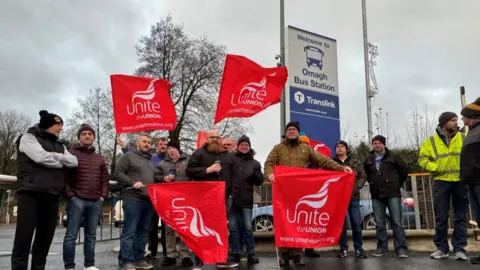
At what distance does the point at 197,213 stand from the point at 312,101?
5313 mm

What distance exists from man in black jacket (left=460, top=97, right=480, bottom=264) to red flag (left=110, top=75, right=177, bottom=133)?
472cm

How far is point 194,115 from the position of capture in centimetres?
3172

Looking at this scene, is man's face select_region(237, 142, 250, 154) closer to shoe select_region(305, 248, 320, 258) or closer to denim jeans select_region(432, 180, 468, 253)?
shoe select_region(305, 248, 320, 258)

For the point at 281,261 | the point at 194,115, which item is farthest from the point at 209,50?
the point at 281,261

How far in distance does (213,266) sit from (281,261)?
1.08 m

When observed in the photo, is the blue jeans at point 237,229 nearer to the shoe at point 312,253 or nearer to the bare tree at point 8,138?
the shoe at point 312,253

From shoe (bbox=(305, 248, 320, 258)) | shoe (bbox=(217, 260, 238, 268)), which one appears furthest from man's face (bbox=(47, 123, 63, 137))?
shoe (bbox=(305, 248, 320, 258))

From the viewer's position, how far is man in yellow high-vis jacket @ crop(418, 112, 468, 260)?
6.71 meters

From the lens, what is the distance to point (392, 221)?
286 inches

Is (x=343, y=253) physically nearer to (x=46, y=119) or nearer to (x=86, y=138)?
(x=86, y=138)

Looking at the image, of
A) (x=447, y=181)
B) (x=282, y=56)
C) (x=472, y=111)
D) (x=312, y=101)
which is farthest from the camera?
(x=282, y=56)

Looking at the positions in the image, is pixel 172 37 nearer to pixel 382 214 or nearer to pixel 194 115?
pixel 194 115

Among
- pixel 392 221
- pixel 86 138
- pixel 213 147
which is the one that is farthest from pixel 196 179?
pixel 392 221

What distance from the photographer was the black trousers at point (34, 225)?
516cm
